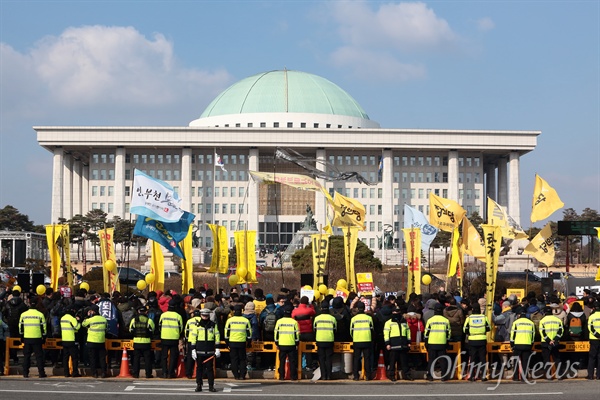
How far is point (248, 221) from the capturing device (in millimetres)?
120750

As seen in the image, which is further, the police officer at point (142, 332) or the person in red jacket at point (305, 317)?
the person in red jacket at point (305, 317)

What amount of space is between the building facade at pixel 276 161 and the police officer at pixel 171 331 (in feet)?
320

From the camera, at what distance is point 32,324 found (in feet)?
63.0

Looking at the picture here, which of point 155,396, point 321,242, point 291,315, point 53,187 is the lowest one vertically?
point 155,396

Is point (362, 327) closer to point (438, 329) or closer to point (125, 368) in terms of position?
point (438, 329)

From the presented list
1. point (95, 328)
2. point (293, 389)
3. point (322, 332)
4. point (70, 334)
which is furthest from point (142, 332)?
point (322, 332)

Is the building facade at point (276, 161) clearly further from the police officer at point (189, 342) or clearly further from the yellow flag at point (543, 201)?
the police officer at point (189, 342)

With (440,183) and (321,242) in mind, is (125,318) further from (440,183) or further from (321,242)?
(440,183)

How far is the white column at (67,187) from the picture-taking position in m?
122

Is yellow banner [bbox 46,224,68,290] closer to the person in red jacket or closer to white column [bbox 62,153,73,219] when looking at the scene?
the person in red jacket

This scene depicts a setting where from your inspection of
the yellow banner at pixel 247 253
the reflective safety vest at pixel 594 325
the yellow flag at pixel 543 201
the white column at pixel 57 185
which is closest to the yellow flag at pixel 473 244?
the yellow flag at pixel 543 201

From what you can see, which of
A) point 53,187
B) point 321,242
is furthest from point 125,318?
point 53,187

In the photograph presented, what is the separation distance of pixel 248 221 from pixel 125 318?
329 feet

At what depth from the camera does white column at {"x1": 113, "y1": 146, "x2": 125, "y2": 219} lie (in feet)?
397
